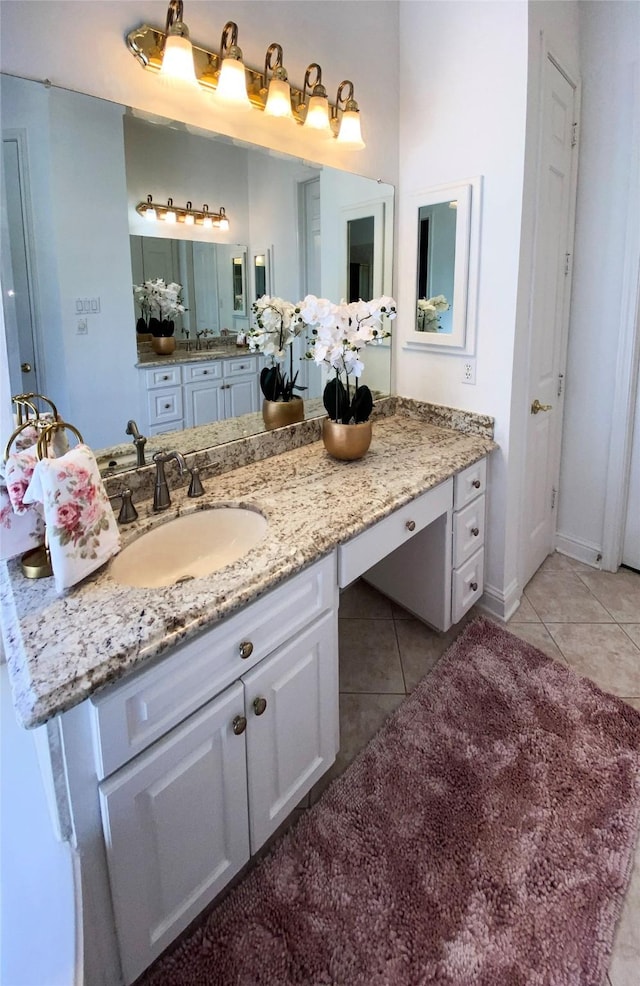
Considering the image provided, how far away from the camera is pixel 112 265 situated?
1439 millimetres

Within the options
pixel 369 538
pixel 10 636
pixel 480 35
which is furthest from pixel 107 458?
pixel 480 35

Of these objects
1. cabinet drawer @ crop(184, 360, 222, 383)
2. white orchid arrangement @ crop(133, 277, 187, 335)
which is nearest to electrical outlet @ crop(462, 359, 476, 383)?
cabinet drawer @ crop(184, 360, 222, 383)

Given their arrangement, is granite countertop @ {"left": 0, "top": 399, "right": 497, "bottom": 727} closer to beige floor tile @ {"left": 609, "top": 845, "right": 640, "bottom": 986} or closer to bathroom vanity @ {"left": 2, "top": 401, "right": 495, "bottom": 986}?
bathroom vanity @ {"left": 2, "top": 401, "right": 495, "bottom": 986}

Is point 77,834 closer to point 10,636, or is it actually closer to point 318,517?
point 10,636

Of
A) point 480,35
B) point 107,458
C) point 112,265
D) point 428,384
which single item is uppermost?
point 480,35

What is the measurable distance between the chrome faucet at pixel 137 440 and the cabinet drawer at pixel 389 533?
2.06ft

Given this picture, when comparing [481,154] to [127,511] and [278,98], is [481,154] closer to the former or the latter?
[278,98]

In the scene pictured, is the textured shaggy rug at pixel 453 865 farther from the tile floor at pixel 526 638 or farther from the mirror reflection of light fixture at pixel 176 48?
the mirror reflection of light fixture at pixel 176 48

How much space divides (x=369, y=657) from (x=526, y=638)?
0.68 m

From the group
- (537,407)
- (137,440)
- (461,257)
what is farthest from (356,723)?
(461,257)

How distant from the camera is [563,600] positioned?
103 inches

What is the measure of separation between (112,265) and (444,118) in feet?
5.10

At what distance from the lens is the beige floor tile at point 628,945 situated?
1.17 meters

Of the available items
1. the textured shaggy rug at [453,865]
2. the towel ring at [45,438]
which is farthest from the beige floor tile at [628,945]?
the towel ring at [45,438]
